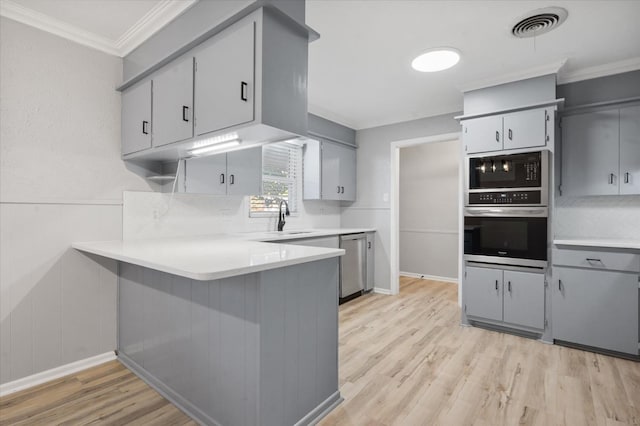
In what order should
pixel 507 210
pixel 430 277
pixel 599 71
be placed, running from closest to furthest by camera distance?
1. pixel 599 71
2. pixel 507 210
3. pixel 430 277

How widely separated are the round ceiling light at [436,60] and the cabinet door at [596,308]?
201 centimetres

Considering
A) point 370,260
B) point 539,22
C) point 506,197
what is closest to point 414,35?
point 539,22

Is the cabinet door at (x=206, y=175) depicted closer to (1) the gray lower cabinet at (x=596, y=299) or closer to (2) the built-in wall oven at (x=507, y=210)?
(2) the built-in wall oven at (x=507, y=210)

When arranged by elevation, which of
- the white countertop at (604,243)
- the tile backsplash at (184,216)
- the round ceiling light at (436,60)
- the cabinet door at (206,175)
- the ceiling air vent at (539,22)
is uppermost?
the ceiling air vent at (539,22)

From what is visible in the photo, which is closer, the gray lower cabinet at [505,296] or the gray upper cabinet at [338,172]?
the gray lower cabinet at [505,296]

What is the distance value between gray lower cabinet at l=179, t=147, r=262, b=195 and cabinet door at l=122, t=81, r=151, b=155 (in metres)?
0.37

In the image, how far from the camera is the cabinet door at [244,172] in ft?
10.1

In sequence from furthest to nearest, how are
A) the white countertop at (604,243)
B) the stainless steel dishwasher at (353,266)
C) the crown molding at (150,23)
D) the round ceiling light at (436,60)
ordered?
1. the stainless steel dishwasher at (353,266)
2. the round ceiling light at (436,60)
3. the white countertop at (604,243)
4. the crown molding at (150,23)

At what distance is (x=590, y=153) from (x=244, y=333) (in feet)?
11.0

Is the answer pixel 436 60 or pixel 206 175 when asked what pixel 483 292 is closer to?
pixel 436 60

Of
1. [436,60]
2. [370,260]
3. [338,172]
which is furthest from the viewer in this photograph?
[370,260]

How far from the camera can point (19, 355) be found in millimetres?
2178

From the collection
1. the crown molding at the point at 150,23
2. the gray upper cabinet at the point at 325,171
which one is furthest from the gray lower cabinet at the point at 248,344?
the gray upper cabinet at the point at 325,171

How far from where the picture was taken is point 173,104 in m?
2.20
